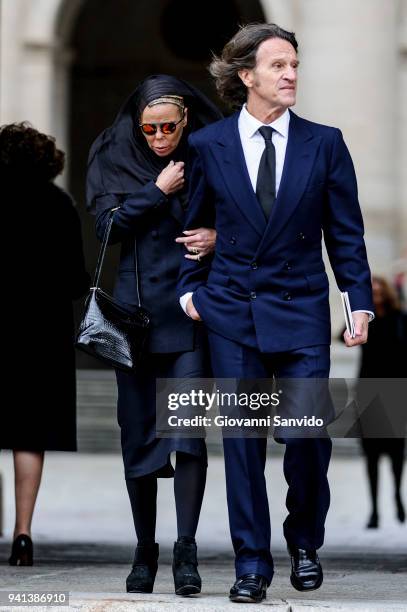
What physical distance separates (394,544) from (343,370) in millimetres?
6750

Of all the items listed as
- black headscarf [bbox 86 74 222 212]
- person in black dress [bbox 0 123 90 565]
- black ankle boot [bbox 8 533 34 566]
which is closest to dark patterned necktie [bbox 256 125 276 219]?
black headscarf [bbox 86 74 222 212]

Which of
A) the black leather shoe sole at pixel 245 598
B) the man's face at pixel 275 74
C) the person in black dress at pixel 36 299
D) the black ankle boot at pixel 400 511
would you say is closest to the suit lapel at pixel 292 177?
the man's face at pixel 275 74

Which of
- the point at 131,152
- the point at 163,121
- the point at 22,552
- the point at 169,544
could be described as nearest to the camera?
the point at 163,121

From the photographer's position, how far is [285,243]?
21.2ft

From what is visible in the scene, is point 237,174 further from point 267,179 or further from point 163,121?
point 163,121

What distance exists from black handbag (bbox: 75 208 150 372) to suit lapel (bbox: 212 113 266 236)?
0.61 meters

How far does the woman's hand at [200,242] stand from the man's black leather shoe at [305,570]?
3.76ft

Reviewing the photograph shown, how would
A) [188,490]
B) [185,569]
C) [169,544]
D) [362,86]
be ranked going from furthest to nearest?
[362,86], [169,544], [188,490], [185,569]

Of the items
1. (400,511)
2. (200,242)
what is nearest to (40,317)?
(200,242)

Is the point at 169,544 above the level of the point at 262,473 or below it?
below

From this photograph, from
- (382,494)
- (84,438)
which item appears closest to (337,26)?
(84,438)

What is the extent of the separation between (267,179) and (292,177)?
0.31 ft

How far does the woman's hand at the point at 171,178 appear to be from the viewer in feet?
22.5

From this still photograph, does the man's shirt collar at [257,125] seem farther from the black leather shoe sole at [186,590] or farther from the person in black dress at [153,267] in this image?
the black leather shoe sole at [186,590]
